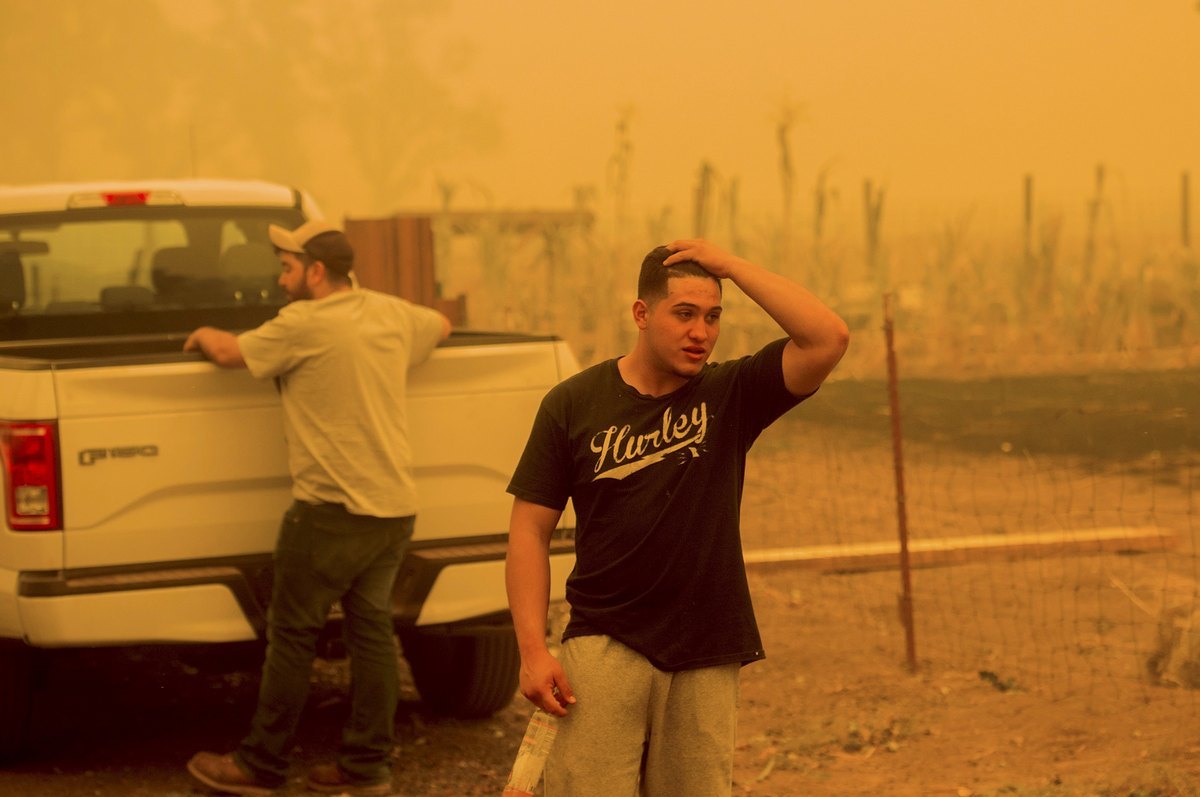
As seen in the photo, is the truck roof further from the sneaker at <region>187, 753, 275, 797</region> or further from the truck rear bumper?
the sneaker at <region>187, 753, 275, 797</region>

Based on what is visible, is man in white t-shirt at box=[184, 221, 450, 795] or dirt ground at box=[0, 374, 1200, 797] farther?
dirt ground at box=[0, 374, 1200, 797]

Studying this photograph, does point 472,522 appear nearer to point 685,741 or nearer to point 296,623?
point 296,623

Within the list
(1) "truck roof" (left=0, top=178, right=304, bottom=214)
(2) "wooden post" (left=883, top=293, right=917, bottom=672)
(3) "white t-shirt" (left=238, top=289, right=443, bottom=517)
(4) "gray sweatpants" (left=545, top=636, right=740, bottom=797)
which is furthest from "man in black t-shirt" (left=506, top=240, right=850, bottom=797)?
(1) "truck roof" (left=0, top=178, right=304, bottom=214)

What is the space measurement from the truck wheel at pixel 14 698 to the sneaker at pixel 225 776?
0.66m

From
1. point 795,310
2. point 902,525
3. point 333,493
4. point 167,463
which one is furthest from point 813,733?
point 795,310

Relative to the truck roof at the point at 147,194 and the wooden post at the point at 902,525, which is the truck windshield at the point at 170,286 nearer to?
the truck roof at the point at 147,194

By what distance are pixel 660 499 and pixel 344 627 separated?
258 centimetres

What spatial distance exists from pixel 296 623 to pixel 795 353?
105 inches

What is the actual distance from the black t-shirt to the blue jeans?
7.06 ft

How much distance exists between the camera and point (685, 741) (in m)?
3.43

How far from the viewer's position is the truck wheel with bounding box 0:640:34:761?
5715 millimetres

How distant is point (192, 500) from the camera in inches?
219

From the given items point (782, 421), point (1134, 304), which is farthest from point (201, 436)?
point (1134, 304)

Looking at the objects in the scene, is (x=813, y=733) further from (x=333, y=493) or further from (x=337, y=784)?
(x=333, y=493)
